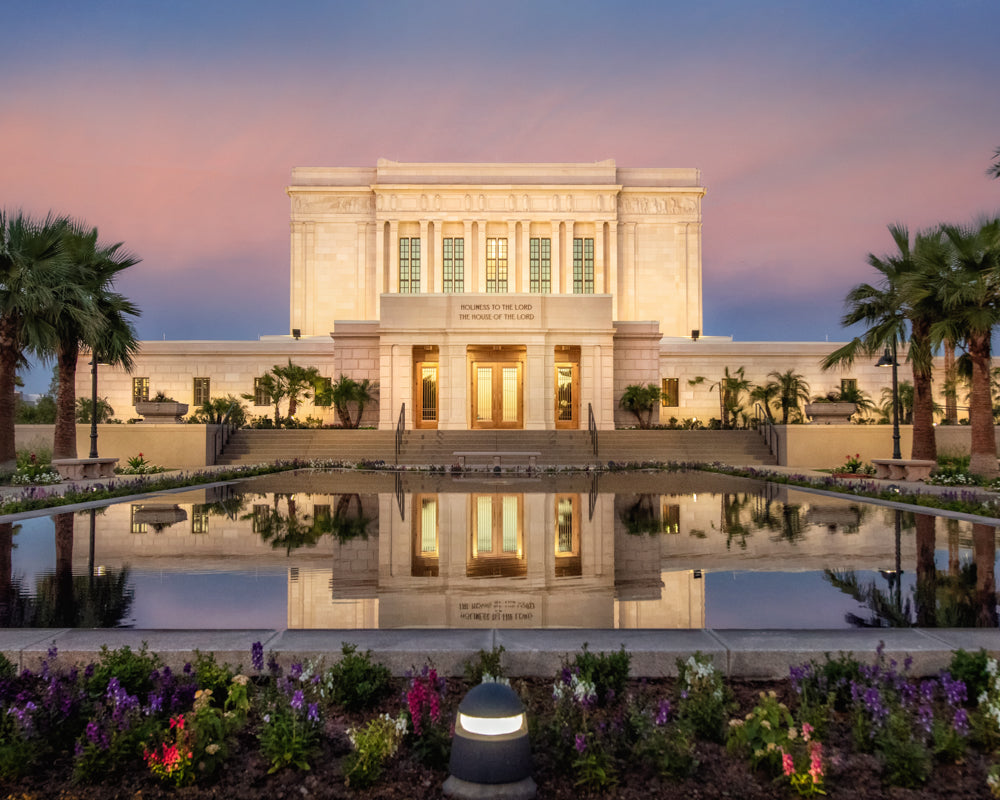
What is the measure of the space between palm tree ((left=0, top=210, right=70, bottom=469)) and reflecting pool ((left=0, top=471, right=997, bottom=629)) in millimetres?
7031

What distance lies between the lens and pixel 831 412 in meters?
27.2

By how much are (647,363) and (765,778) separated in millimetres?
32257

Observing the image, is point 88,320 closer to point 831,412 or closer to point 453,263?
point 831,412

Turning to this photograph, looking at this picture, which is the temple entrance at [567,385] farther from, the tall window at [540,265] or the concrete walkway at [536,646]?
the concrete walkway at [536,646]

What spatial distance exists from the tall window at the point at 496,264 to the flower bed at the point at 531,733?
1670 inches

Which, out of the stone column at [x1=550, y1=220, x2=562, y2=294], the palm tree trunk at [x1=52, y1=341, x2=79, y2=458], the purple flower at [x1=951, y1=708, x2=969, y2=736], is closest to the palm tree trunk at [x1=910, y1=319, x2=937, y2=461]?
the purple flower at [x1=951, y1=708, x2=969, y2=736]

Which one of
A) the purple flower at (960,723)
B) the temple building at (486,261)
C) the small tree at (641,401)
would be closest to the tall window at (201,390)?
the temple building at (486,261)

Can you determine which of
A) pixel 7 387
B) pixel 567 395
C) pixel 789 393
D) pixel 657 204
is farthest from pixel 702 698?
pixel 657 204

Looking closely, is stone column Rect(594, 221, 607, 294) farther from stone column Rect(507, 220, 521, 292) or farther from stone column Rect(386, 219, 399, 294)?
stone column Rect(386, 219, 399, 294)

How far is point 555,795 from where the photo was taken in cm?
310

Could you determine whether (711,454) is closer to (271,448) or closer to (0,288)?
(271,448)

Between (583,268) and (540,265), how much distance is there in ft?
8.69

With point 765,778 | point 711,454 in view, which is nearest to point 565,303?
point 711,454

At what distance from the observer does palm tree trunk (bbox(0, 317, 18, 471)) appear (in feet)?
58.1
